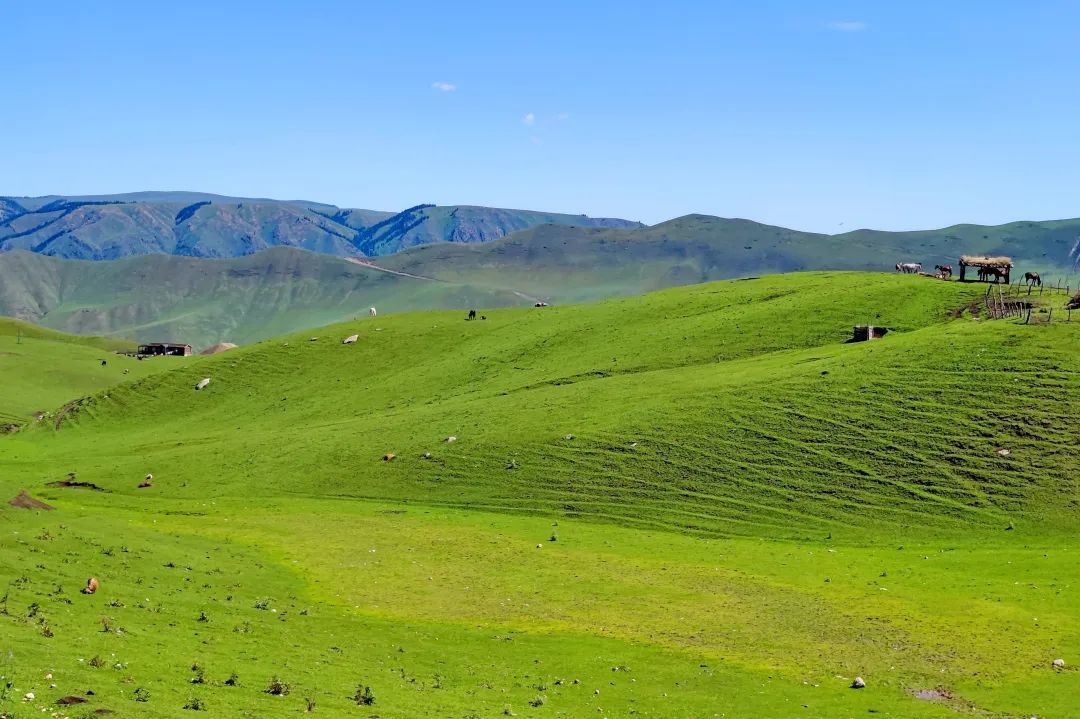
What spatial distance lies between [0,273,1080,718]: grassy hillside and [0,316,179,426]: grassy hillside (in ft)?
53.9

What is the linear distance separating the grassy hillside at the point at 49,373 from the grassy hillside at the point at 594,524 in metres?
16.4

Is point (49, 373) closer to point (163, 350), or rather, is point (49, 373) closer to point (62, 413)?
point (163, 350)

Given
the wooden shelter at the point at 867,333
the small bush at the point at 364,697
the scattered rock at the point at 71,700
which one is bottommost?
the small bush at the point at 364,697

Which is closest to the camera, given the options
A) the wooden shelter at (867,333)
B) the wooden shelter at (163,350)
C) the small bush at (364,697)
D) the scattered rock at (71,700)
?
the scattered rock at (71,700)

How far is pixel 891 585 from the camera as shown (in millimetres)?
50562

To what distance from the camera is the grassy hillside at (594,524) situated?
3478cm

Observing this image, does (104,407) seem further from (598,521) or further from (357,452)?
(598,521)

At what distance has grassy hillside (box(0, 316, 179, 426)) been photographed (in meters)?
133

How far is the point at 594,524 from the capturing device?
218 feet

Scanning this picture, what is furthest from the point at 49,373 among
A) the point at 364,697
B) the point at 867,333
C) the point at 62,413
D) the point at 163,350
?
the point at 364,697

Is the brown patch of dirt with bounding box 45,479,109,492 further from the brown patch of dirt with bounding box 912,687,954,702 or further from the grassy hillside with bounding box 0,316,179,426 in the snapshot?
the brown patch of dirt with bounding box 912,687,954,702

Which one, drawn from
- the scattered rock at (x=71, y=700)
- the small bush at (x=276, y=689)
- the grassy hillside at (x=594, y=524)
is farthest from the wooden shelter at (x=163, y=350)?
the scattered rock at (x=71, y=700)

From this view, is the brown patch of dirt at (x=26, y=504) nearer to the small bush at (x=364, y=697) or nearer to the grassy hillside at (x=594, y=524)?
the grassy hillside at (x=594, y=524)

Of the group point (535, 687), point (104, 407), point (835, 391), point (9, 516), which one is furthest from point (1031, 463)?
point (104, 407)
